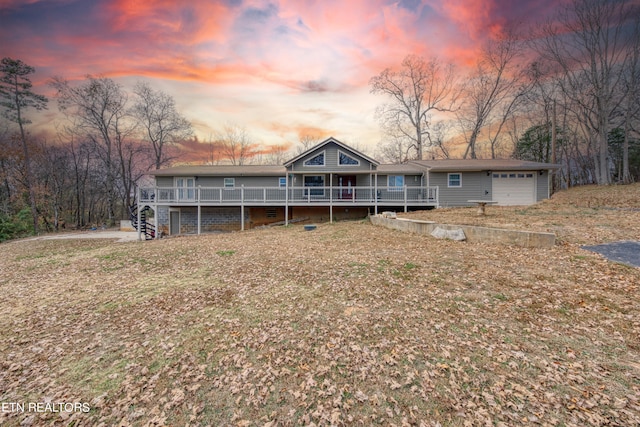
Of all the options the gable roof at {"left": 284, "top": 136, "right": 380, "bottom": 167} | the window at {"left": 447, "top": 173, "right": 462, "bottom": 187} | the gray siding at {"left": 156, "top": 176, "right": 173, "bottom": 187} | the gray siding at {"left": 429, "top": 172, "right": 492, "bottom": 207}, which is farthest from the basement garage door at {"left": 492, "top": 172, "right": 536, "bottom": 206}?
the gray siding at {"left": 156, "top": 176, "right": 173, "bottom": 187}

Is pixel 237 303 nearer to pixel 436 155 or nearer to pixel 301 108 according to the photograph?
pixel 301 108

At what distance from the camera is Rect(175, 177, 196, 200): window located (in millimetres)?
18116

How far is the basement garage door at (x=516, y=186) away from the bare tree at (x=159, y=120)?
3226 cm

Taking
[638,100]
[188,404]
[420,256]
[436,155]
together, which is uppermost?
[638,100]

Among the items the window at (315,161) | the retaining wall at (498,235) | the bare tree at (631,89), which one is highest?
the bare tree at (631,89)

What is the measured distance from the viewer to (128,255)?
32.7 feet

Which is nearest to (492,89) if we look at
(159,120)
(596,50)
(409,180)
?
(596,50)

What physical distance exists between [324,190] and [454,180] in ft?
30.3

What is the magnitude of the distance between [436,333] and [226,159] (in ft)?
128

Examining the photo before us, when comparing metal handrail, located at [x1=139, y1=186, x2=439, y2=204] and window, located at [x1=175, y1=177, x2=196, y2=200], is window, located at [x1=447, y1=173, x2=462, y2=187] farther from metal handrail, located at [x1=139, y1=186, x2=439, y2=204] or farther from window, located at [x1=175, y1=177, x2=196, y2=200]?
window, located at [x1=175, y1=177, x2=196, y2=200]

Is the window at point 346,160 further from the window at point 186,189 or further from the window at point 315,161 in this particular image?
the window at point 186,189

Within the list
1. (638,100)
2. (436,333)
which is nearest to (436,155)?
(638,100)

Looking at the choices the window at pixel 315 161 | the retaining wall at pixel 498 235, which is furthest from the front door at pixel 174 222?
the retaining wall at pixel 498 235

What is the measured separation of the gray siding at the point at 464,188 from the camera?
18172mm
